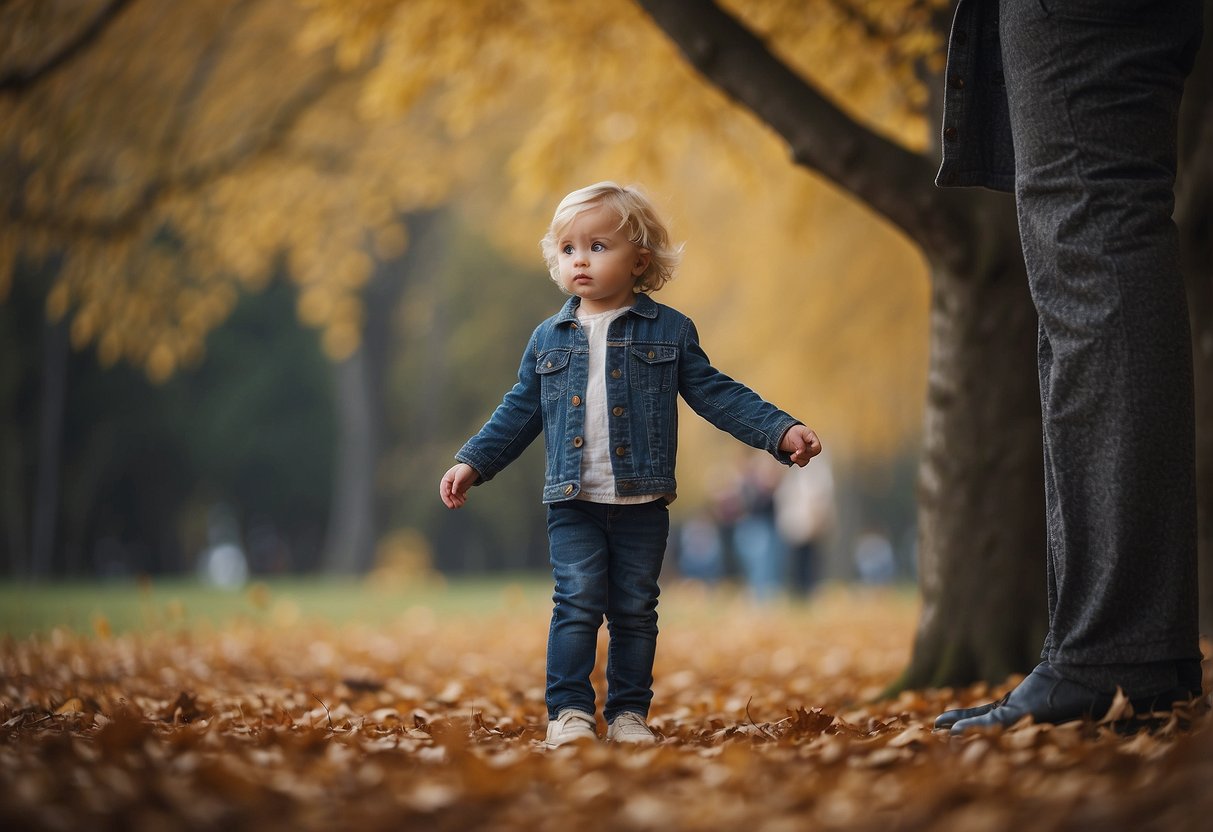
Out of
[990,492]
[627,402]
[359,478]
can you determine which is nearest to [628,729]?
[627,402]

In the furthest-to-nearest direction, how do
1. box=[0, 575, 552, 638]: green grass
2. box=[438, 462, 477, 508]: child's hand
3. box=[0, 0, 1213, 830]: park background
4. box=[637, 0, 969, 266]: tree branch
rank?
box=[0, 575, 552, 638]: green grass → box=[637, 0, 969, 266]: tree branch → box=[438, 462, 477, 508]: child's hand → box=[0, 0, 1213, 830]: park background

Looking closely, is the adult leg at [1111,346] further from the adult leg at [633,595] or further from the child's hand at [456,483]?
the child's hand at [456,483]

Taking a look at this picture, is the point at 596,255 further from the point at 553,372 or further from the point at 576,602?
the point at 576,602

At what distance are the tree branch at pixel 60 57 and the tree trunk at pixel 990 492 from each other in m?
4.53

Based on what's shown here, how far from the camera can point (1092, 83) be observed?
8.82ft

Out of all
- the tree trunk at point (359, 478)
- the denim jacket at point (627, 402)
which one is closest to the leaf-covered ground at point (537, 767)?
the denim jacket at point (627, 402)

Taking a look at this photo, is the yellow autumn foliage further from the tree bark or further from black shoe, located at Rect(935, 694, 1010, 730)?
black shoe, located at Rect(935, 694, 1010, 730)

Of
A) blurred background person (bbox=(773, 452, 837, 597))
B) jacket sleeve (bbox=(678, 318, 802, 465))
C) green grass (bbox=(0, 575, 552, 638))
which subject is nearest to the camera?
jacket sleeve (bbox=(678, 318, 802, 465))

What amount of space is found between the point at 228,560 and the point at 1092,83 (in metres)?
41.2

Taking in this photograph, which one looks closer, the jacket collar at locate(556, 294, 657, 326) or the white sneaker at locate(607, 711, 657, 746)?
the white sneaker at locate(607, 711, 657, 746)

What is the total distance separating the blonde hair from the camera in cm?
325

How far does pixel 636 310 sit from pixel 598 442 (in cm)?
41

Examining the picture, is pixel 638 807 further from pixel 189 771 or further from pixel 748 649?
pixel 748 649

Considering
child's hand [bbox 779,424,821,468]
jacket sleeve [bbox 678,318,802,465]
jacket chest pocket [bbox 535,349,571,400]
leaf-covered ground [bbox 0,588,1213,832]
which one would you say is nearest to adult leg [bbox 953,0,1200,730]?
leaf-covered ground [bbox 0,588,1213,832]
